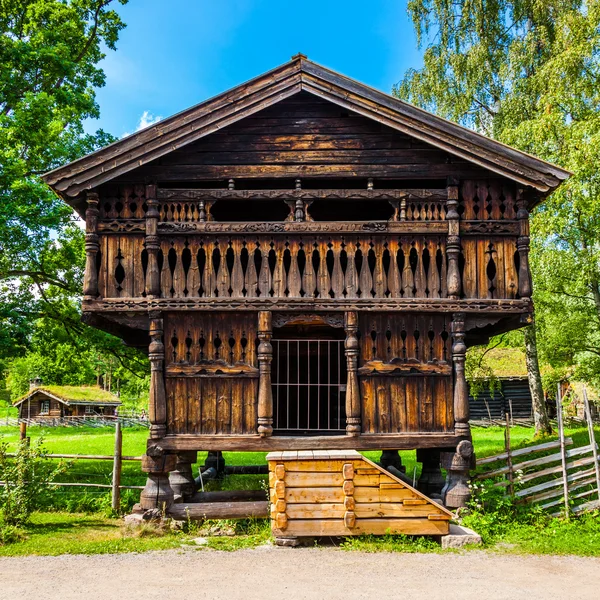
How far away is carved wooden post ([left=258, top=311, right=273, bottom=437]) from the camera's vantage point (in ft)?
35.8

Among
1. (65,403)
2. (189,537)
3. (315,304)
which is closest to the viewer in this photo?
(189,537)

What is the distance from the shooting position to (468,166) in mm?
11398

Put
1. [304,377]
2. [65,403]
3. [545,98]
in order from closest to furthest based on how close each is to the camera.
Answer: [304,377]
[545,98]
[65,403]

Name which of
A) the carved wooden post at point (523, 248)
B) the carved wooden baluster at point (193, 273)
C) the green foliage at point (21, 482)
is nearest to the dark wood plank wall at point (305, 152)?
the carved wooden post at point (523, 248)

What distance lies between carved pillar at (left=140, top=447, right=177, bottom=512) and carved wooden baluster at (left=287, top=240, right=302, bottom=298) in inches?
152

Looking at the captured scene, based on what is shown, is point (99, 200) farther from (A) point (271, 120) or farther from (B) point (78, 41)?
(B) point (78, 41)

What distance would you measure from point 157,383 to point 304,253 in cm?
373

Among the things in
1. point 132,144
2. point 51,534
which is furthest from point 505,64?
point 51,534

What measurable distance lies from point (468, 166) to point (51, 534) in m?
10.4

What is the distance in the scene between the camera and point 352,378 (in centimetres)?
1105

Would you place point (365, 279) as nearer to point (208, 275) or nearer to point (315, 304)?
point (315, 304)

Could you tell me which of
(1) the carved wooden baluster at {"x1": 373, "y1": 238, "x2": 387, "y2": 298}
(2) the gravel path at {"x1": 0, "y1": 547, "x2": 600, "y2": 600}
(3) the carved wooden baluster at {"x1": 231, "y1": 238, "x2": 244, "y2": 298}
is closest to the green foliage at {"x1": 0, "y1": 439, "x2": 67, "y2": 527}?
(2) the gravel path at {"x1": 0, "y1": 547, "x2": 600, "y2": 600}

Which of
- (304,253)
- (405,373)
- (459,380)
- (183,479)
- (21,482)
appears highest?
(304,253)

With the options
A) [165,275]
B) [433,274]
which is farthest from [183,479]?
[433,274]
